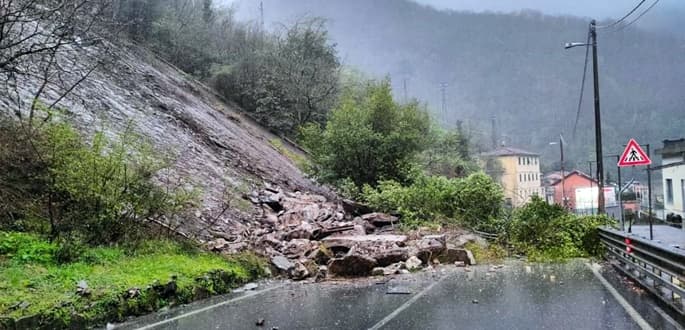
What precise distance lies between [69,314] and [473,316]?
536cm

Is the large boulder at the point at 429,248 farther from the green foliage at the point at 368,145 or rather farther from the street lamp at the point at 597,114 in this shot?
the green foliage at the point at 368,145

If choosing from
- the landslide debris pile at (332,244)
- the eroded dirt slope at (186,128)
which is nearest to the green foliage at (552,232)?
the landslide debris pile at (332,244)

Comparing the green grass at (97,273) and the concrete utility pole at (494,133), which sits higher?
the concrete utility pole at (494,133)

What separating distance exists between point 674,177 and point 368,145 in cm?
1263

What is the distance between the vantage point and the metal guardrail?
265 inches

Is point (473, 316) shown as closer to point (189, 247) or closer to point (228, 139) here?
point (189, 247)

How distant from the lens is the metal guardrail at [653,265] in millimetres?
6730

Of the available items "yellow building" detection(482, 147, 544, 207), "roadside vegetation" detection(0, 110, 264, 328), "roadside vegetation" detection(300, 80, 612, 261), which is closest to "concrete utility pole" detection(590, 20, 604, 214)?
"roadside vegetation" detection(300, 80, 612, 261)

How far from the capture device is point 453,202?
1834cm

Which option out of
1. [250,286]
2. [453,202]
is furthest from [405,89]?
[250,286]

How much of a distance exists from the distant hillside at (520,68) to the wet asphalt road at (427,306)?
586 inches

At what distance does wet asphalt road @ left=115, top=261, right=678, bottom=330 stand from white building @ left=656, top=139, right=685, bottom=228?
1298cm

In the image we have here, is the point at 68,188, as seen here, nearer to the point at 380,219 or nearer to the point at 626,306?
the point at 626,306

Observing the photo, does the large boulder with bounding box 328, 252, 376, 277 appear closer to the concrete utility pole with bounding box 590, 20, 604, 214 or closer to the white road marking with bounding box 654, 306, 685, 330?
the white road marking with bounding box 654, 306, 685, 330
